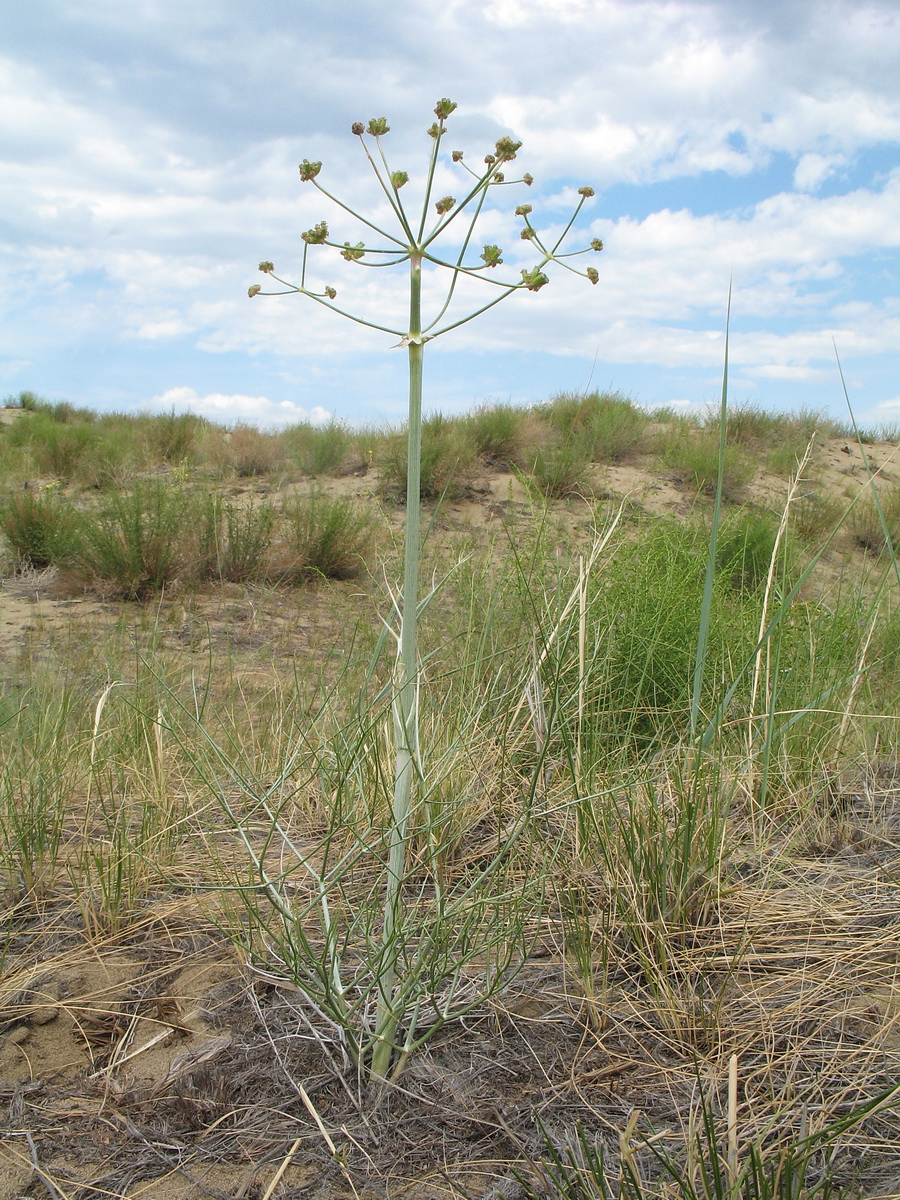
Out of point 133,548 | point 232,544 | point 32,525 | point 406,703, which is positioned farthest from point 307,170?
point 32,525

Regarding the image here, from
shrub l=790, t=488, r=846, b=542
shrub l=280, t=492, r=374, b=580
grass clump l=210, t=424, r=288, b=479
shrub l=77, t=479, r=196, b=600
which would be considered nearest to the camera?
shrub l=77, t=479, r=196, b=600

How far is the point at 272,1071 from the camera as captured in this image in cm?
164

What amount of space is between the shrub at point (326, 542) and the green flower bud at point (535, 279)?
620 cm

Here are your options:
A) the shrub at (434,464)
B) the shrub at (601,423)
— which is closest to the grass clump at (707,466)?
the shrub at (601,423)

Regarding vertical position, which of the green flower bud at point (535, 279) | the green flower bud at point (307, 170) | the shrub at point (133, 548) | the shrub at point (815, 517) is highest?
the green flower bud at point (307, 170)

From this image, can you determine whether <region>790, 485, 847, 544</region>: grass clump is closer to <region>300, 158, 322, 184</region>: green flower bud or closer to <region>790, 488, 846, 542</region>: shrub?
<region>790, 488, 846, 542</region>: shrub

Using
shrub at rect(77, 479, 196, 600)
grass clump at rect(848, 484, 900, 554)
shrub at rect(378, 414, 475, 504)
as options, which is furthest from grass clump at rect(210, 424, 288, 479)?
grass clump at rect(848, 484, 900, 554)

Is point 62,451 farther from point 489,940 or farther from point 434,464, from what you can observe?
point 489,940

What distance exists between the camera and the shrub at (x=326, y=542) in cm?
747

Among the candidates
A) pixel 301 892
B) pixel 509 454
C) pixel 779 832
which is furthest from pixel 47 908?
pixel 509 454

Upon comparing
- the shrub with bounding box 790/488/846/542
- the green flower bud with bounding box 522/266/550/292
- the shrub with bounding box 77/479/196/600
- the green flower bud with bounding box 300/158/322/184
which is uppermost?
the green flower bud with bounding box 300/158/322/184

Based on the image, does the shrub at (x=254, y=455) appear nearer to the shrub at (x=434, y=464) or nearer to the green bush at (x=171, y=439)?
the green bush at (x=171, y=439)

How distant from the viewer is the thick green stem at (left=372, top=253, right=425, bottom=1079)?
4.41 feet

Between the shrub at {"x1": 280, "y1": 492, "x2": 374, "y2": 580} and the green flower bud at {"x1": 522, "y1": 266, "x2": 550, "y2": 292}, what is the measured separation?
20.3ft
